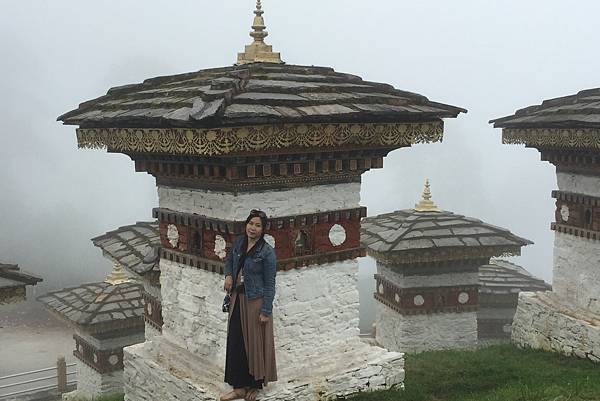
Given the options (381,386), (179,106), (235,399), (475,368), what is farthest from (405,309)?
(179,106)

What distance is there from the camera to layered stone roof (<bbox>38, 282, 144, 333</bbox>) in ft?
32.0

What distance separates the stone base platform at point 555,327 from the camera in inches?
291

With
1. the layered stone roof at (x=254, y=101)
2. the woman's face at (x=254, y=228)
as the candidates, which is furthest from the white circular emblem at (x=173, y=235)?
the woman's face at (x=254, y=228)

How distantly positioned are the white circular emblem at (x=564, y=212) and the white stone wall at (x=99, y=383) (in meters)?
7.26

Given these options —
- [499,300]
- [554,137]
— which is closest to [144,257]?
[554,137]

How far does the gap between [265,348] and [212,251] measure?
982 mm

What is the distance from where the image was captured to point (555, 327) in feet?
26.1

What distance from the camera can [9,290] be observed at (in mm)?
5527

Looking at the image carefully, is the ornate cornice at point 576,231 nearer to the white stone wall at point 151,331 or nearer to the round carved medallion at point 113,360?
A: the white stone wall at point 151,331

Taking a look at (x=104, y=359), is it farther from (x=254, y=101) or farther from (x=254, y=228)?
(x=254, y=101)

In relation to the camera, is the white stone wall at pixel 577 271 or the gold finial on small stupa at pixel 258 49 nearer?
the gold finial on small stupa at pixel 258 49

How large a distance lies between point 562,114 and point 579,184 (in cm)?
95

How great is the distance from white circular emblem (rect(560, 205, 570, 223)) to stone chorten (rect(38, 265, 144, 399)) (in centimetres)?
659

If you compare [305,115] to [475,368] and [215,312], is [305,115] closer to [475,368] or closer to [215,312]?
[215,312]
